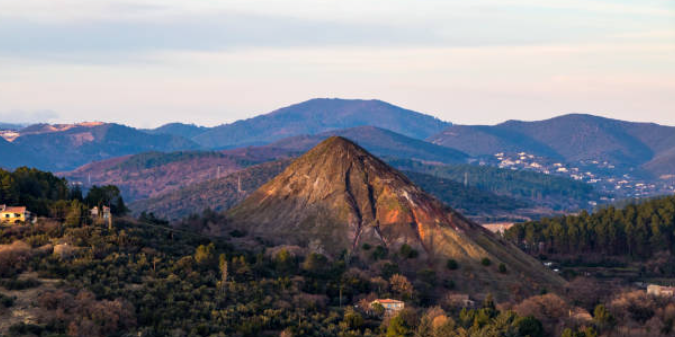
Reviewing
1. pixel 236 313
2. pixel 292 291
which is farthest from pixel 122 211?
pixel 236 313

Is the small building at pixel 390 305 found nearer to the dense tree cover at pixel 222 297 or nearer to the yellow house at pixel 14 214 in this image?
the dense tree cover at pixel 222 297

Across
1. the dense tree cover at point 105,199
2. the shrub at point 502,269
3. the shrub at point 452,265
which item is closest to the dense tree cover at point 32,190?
the dense tree cover at point 105,199

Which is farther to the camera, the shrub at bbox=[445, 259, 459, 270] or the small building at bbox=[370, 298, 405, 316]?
the shrub at bbox=[445, 259, 459, 270]

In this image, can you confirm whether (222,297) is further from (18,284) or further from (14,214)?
(14,214)

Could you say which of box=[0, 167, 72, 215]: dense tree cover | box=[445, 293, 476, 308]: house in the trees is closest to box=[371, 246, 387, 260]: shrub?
box=[445, 293, 476, 308]: house in the trees

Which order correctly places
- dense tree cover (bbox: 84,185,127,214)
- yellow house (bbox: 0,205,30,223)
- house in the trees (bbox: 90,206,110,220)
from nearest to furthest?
yellow house (bbox: 0,205,30,223), house in the trees (bbox: 90,206,110,220), dense tree cover (bbox: 84,185,127,214)

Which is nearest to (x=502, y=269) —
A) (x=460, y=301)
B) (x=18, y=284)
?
(x=460, y=301)

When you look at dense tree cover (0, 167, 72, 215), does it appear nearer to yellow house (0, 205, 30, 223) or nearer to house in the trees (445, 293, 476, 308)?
yellow house (0, 205, 30, 223)
